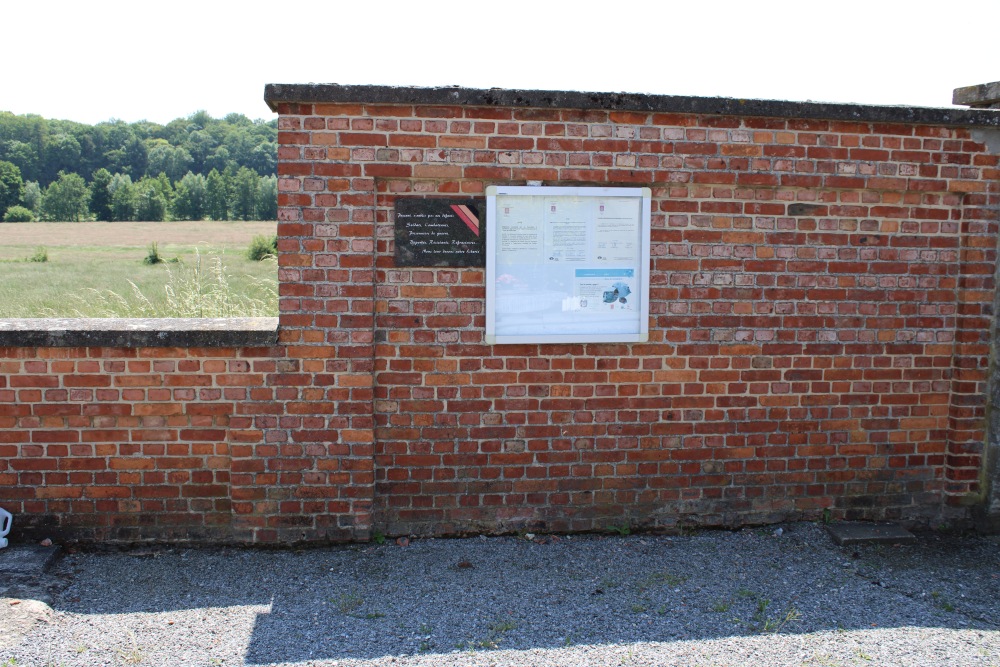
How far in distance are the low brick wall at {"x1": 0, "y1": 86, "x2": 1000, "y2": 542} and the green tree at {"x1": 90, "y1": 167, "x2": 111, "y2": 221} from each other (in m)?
55.7

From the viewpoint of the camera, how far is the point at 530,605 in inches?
148

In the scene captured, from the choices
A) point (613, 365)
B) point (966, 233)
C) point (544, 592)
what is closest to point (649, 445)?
point (613, 365)

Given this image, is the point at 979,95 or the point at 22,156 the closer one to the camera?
the point at 979,95

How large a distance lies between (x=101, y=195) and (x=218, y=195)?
9438 millimetres

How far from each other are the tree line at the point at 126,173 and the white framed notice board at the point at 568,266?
47218mm

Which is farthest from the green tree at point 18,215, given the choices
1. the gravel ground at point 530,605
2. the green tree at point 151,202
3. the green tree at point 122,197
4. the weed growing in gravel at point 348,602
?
the weed growing in gravel at point 348,602

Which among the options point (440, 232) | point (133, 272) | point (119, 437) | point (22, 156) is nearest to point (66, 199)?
point (22, 156)

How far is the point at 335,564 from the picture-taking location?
420 centimetres

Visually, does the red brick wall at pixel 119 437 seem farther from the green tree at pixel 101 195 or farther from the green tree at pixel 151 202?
the green tree at pixel 101 195

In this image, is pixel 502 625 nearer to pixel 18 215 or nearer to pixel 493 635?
pixel 493 635

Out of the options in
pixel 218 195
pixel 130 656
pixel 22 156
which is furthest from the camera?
pixel 22 156

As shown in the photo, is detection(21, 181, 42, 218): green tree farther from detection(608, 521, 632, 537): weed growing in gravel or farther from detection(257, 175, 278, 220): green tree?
detection(608, 521, 632, 537): weed growing in gravel

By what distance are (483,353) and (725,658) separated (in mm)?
2012

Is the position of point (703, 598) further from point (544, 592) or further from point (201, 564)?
point (201, 564)
